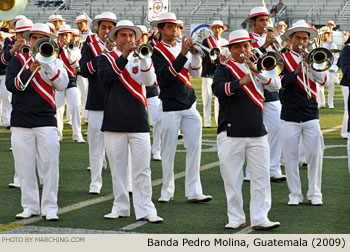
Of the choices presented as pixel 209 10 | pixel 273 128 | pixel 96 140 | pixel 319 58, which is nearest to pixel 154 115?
pixel 273 128

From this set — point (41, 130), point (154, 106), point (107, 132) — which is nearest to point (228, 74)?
point (107, 132)

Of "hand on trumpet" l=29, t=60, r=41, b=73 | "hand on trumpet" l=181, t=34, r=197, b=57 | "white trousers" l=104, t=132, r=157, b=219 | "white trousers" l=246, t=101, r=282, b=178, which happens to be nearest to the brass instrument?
"hand on trumpet" l=29, t=60, r=41, b=73

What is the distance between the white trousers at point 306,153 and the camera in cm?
825

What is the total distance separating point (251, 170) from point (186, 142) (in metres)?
1.60

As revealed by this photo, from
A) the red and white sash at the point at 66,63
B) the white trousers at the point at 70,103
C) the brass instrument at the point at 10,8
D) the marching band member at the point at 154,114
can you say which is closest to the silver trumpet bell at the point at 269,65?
the brass instrument at the point at 10,8

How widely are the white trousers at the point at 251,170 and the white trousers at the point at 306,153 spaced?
4.07ft

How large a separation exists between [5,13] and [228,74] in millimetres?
2074

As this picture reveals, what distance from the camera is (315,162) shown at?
326 inches

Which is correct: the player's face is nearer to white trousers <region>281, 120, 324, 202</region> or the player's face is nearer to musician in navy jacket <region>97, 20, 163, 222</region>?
musician in navy jacket <region>97, 20, 163, 222</region>

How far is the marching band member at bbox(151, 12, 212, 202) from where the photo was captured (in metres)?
8.48

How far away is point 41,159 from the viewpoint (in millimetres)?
7633

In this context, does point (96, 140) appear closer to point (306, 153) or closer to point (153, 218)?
point (153, 218)

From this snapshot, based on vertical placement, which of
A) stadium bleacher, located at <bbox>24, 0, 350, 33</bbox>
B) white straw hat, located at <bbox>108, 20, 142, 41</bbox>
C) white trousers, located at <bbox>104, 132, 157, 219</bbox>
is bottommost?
white trousers, located at <bbox>104, 132, 157, 219</bbox>

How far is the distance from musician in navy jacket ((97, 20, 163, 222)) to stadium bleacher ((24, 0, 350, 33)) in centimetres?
2930
